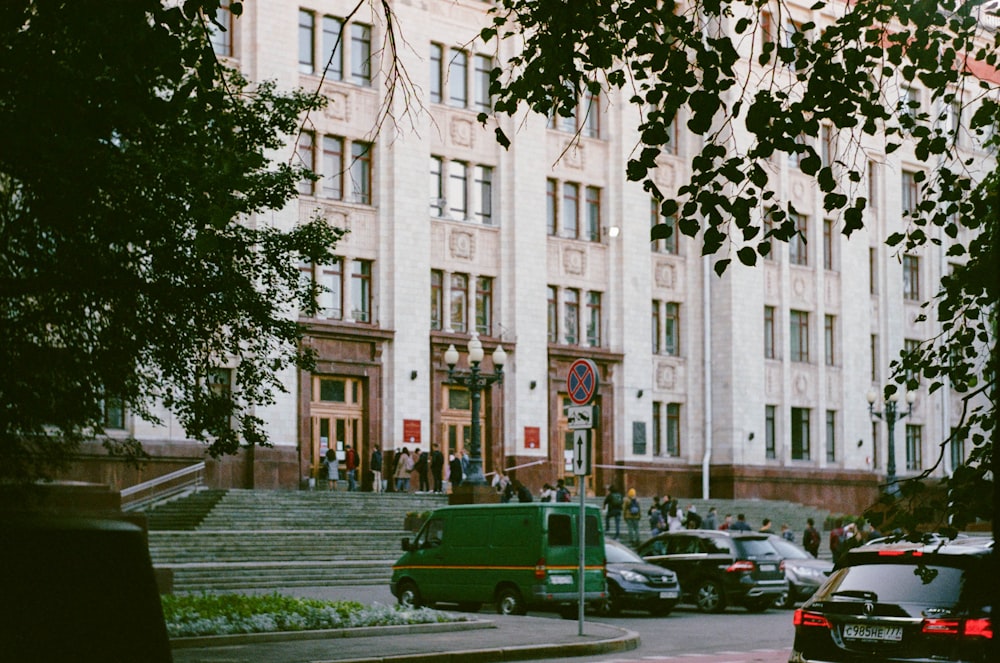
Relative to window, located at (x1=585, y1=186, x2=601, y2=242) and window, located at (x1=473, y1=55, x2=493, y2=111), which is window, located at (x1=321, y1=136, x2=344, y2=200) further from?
window, located at (x1=585, y1=186, x2=601, y2=242)

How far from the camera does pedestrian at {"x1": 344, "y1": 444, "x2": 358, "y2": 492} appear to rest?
43469 mm

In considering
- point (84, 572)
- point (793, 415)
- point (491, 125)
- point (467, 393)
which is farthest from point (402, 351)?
point (84, 572)

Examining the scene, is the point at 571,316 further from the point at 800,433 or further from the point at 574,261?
the point at 800,433

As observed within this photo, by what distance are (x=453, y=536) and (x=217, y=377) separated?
6483 millimetres

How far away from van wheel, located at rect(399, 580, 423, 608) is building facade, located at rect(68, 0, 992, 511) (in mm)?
15996

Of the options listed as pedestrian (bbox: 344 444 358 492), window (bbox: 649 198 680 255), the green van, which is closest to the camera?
the green van

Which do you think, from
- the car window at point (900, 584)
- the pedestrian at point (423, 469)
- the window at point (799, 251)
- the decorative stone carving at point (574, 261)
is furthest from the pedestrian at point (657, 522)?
the car window at point (900, 584)

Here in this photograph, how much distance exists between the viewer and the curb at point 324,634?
56.2 feet

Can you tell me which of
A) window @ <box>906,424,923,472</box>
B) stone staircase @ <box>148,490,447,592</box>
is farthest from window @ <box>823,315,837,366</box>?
stone staircase @ <box>148,490,447,592</box>

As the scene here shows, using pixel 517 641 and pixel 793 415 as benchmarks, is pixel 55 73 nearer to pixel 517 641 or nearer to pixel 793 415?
pixel 517 641

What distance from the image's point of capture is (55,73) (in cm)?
1296

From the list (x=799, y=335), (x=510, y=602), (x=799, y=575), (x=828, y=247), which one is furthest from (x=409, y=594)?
(x=828, y=247)

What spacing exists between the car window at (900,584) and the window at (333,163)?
119 ft

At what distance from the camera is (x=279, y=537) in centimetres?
3534
